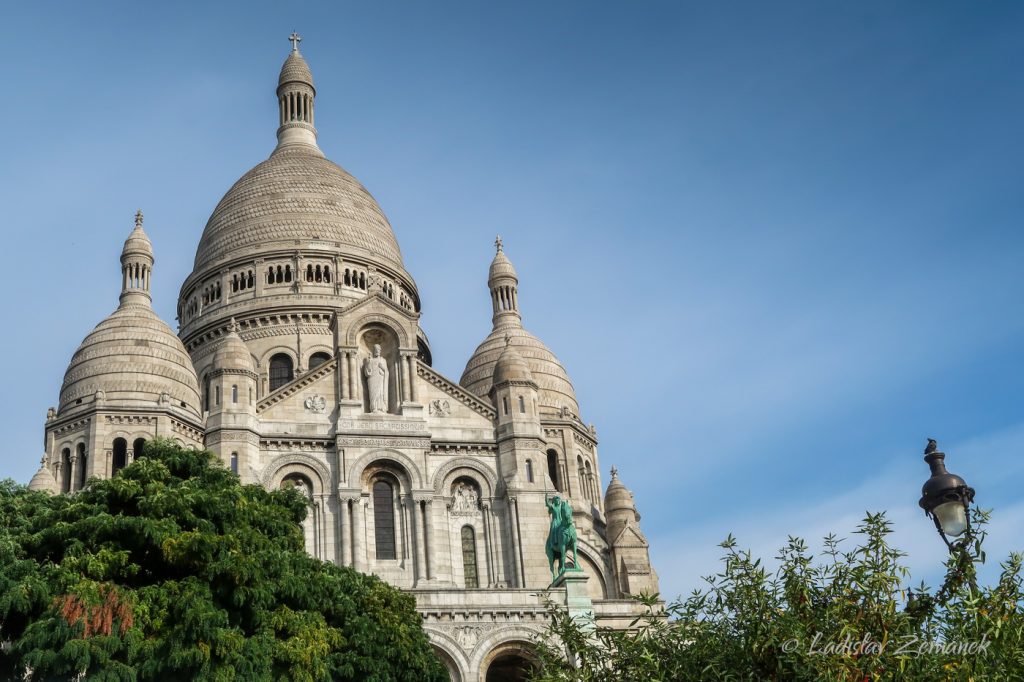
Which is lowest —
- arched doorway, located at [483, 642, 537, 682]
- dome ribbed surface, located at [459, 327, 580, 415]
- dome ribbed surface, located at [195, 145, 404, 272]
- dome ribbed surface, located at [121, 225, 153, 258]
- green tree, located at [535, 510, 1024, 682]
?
green tree, located at [535, 510, 1024, 682]

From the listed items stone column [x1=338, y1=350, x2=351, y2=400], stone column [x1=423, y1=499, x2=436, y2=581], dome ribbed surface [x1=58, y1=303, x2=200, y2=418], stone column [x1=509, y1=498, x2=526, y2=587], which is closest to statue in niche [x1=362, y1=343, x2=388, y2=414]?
stone column [x1=338, y1=350, x2=351, y2=400]

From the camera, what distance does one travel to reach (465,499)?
4694cm

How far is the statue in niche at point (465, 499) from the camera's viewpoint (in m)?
46.8

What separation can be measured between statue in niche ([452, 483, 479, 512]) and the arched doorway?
6.94 meters

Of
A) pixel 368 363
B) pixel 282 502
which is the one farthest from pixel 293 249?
pixel 282 502

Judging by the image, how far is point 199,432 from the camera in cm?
4650

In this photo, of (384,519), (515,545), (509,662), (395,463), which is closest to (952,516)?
(509,662)

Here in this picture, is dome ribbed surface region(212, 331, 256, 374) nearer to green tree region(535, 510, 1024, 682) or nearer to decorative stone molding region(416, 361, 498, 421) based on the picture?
decorative stone molding region(416, 361, 498, 421)

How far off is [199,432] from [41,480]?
5574 millimetres

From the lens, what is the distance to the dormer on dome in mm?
73312

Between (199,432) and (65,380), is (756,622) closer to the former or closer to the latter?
(199,432)

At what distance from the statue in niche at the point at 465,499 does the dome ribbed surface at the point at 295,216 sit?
19.3m

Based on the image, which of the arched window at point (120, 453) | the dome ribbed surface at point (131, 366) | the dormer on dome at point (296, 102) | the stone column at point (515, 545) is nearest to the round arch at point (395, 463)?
the stone column at point (515, 545)

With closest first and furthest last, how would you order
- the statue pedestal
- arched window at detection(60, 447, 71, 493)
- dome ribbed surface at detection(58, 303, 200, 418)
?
the statue pedestal, arched window at detection(60, 447, 71, 493), dome ribbed surface at detection(58, 303, 200, 418)
